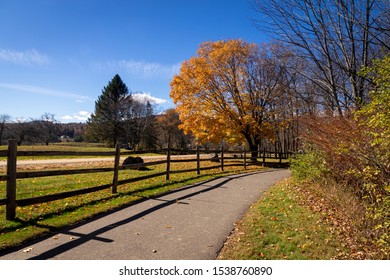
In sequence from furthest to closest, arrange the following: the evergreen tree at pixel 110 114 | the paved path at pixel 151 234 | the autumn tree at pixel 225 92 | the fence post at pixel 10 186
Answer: the evergreen tree at pixel 110 114 < the autumn tree at pixel 225 92 < the fence post at pixel 10 186 < the paved path at pixel 151 234

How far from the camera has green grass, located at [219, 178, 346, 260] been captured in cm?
438

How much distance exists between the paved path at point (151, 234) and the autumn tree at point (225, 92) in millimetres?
14573

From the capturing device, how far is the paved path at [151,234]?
4.22 metres

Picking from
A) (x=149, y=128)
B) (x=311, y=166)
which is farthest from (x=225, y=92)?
(x=149, y=128)

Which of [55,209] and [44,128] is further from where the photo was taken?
[44,128]

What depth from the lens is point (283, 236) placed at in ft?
16.9

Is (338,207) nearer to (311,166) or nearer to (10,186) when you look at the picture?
(311,166)

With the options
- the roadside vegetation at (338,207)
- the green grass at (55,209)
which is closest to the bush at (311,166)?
the roadside vegetation at (338,207)

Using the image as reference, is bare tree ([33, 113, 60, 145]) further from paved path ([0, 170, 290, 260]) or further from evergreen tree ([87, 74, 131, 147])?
paved path ([0, 170, 290, 260])

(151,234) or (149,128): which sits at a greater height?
(149,128)

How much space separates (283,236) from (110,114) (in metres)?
51.8

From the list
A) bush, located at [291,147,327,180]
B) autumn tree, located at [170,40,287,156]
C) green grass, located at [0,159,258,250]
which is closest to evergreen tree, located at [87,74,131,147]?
autumn tree, located at [170,40,287,156]

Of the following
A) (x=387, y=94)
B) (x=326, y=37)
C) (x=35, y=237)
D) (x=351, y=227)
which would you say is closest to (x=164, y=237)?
(x=35, y=237)

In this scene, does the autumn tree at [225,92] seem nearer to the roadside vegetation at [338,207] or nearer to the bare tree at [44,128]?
the roadside vegetation at [338,207]
